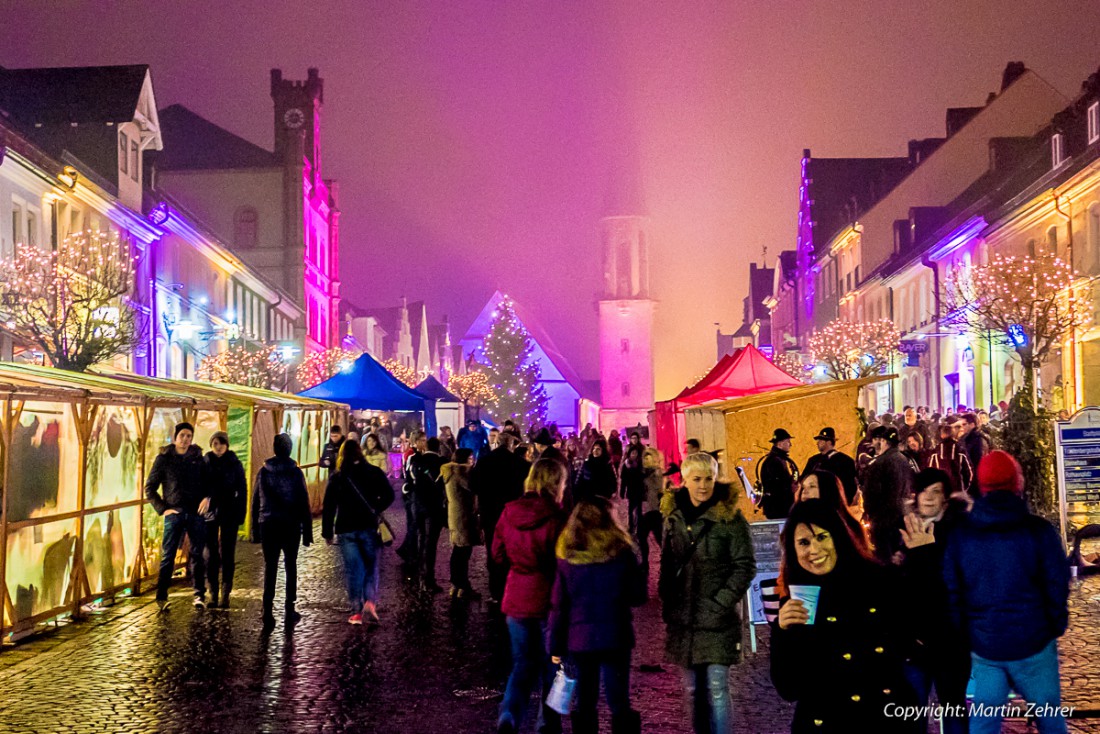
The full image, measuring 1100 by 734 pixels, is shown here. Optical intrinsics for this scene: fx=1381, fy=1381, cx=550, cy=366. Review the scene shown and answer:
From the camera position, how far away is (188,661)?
1084 centimetres

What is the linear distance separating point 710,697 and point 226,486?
342 inches

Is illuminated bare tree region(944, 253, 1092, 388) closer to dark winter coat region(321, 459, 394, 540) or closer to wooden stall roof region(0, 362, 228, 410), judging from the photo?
wooden stall roof region(0, 362, 228, 410)

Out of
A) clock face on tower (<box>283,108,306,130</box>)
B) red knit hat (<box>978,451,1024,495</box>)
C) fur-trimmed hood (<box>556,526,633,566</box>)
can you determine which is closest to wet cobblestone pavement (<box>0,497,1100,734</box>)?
fur-trimmed hood (<box>556,526,633,566</box>)

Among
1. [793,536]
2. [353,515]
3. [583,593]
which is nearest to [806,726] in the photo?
[793,536]

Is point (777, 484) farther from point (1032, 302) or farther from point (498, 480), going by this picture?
point (1032, 302)

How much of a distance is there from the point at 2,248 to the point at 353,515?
62.0 feet

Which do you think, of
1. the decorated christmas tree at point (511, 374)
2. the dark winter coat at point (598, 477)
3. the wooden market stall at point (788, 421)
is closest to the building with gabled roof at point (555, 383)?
the decorated christmas tree at point (511, 374)

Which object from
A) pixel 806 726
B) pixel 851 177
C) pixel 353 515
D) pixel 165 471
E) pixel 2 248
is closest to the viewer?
pixel 806 726

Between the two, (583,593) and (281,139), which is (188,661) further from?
(281,139)

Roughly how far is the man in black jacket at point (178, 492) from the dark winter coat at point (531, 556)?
693 centimetres

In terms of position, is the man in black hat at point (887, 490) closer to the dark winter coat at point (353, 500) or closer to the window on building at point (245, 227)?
the dark winter coat at point (353, 500)

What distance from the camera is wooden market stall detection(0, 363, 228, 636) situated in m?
12.4

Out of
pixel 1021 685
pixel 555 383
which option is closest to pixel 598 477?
pixel 1021 685

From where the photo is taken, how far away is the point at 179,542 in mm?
14000
